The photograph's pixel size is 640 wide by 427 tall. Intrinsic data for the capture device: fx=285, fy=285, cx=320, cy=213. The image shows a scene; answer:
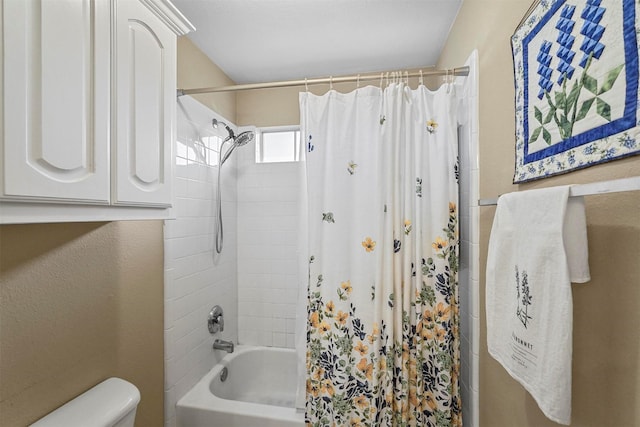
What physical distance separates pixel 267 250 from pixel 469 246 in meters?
1.54

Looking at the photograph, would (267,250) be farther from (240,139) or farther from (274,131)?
(274,131)

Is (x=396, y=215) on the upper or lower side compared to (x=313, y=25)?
lower

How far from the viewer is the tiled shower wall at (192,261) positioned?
160 centimetres

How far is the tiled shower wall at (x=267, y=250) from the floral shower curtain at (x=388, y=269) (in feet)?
2.91

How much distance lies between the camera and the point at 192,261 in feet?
5.92

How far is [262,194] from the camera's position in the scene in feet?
7.89

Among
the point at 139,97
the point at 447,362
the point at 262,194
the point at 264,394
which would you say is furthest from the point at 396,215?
the point at 264,394

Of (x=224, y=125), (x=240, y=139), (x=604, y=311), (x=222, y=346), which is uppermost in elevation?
(x=224, y=125)

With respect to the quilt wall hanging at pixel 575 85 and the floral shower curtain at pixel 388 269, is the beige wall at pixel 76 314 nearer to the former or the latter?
the floral shower curtain at pixel 388 269

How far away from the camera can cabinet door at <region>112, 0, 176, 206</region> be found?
34.2 inches

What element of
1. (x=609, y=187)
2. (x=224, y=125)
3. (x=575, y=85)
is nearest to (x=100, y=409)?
(x=609, y=187)

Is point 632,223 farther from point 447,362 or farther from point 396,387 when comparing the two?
point 396,387

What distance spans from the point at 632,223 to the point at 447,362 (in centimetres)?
108

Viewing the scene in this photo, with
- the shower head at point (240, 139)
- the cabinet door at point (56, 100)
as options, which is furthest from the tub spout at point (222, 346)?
the cabinet door at point (56, 100)
